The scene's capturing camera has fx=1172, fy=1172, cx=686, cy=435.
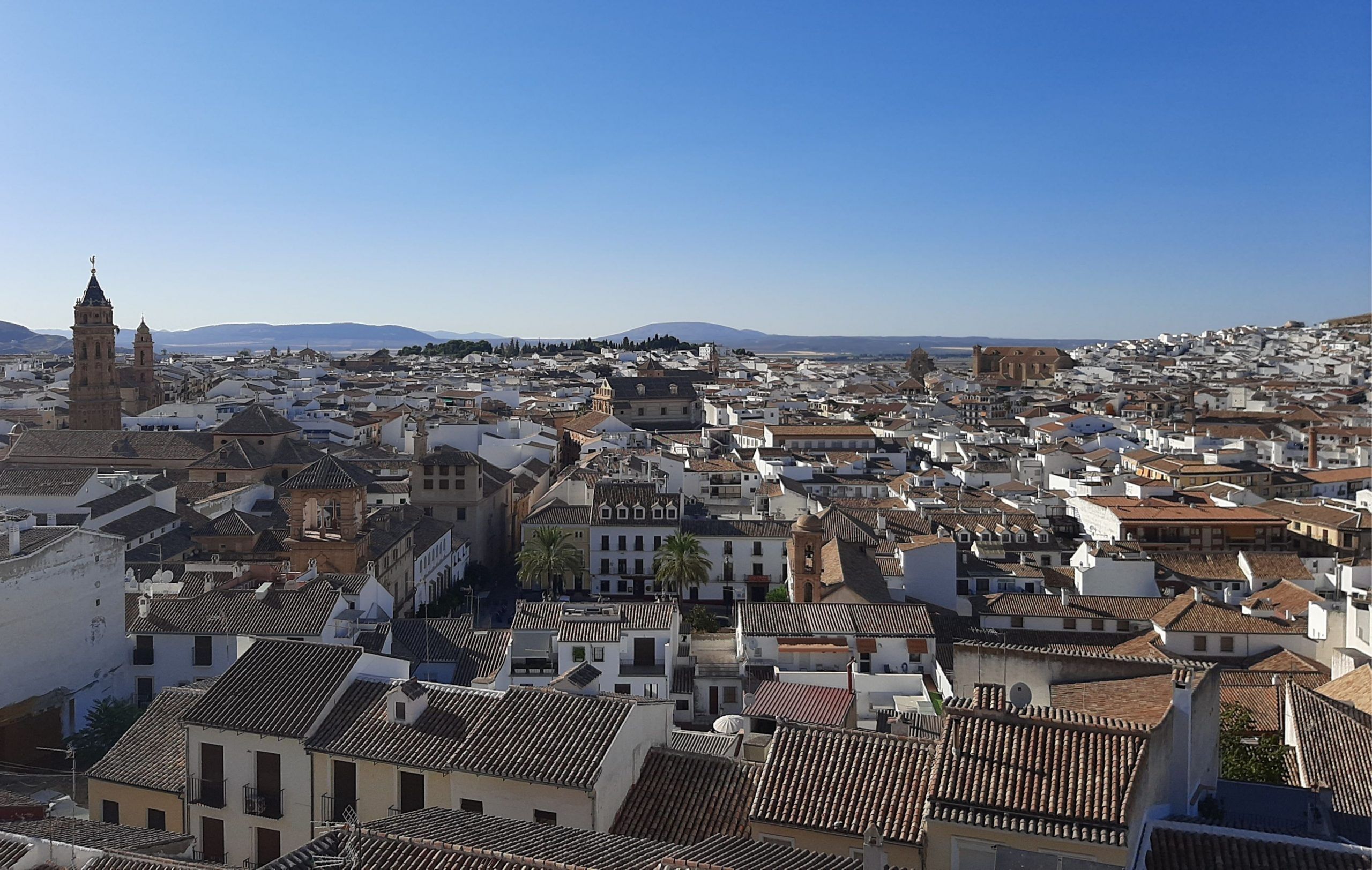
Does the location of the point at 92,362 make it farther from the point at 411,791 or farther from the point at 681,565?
the point at 411,791

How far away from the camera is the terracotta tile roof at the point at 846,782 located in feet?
36.8

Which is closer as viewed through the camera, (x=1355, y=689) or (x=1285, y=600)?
(x=1355, y=689)

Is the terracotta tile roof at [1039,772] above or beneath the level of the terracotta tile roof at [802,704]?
above

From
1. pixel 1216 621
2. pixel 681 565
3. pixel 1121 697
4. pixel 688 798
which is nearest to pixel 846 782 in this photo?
pixel 688 798

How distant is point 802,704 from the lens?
18594 mm

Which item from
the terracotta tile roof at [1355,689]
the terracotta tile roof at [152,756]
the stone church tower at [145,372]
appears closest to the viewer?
the terracotta tile roof at [152,756]

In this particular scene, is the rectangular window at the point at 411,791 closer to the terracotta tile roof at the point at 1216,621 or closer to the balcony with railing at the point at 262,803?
the balcony with railing at the point at 262,803

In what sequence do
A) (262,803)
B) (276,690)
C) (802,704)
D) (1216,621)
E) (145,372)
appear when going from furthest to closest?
(145,372) → (1216,621) → (802,704) → (276,690) → (262,803)

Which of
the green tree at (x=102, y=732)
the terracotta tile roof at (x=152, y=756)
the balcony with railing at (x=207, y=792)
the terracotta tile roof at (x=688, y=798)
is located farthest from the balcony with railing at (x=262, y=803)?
the green tree at (x=102, y=732)

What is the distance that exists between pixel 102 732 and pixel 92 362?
4704 cm

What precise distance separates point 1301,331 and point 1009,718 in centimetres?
20722

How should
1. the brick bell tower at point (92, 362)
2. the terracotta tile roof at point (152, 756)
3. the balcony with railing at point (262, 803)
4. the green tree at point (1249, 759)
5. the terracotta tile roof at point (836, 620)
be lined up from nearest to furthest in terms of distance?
the balcony with railing at point (262, 803) → the terracotta tile roof at point (152, 756) → the green tree at point (1249, 759) → the terracotta tile roof at point (836, 620) → the brick bell tower at point (92, 362)

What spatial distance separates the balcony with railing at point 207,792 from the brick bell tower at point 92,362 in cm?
5647

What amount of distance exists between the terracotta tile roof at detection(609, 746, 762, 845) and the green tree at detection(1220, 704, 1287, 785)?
6435 millimetres
